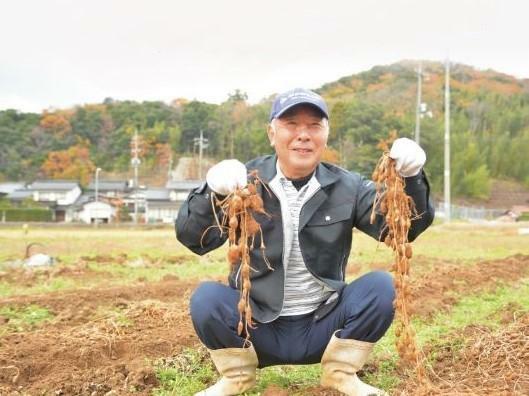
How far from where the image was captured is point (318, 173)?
3.18 m

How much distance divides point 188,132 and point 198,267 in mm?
59067

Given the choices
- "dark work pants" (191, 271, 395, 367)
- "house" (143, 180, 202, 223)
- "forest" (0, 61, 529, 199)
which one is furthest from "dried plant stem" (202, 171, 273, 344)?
"house" (143, 180, 202, 223)

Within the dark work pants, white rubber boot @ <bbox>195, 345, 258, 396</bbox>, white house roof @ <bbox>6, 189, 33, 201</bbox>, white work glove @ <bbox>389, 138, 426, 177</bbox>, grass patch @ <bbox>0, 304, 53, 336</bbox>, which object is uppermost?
white work glove @ <bbox>389, 138, 426, 177</bbox>

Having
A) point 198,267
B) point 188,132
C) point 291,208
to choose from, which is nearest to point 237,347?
point 291,208

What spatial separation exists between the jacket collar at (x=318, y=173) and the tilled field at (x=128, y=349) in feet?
3.38

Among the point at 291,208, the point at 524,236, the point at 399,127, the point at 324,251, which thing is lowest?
the point at 524,236

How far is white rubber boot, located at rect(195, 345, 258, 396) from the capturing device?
3.03 meters

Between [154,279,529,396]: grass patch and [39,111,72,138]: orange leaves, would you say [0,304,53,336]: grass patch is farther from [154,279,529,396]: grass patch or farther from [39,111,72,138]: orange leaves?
[39,111,72,138]: orange leaves

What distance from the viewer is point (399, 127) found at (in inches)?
1763

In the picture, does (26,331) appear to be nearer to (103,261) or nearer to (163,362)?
(163,362)

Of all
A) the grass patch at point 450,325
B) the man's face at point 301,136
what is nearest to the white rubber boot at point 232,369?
the grass patch at point 450,325

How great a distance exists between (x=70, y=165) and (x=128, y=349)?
195ft

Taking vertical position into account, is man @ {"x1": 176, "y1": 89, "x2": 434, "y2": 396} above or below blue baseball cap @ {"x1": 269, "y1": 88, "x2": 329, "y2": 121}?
below

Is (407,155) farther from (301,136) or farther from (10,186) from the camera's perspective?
(10,186)
